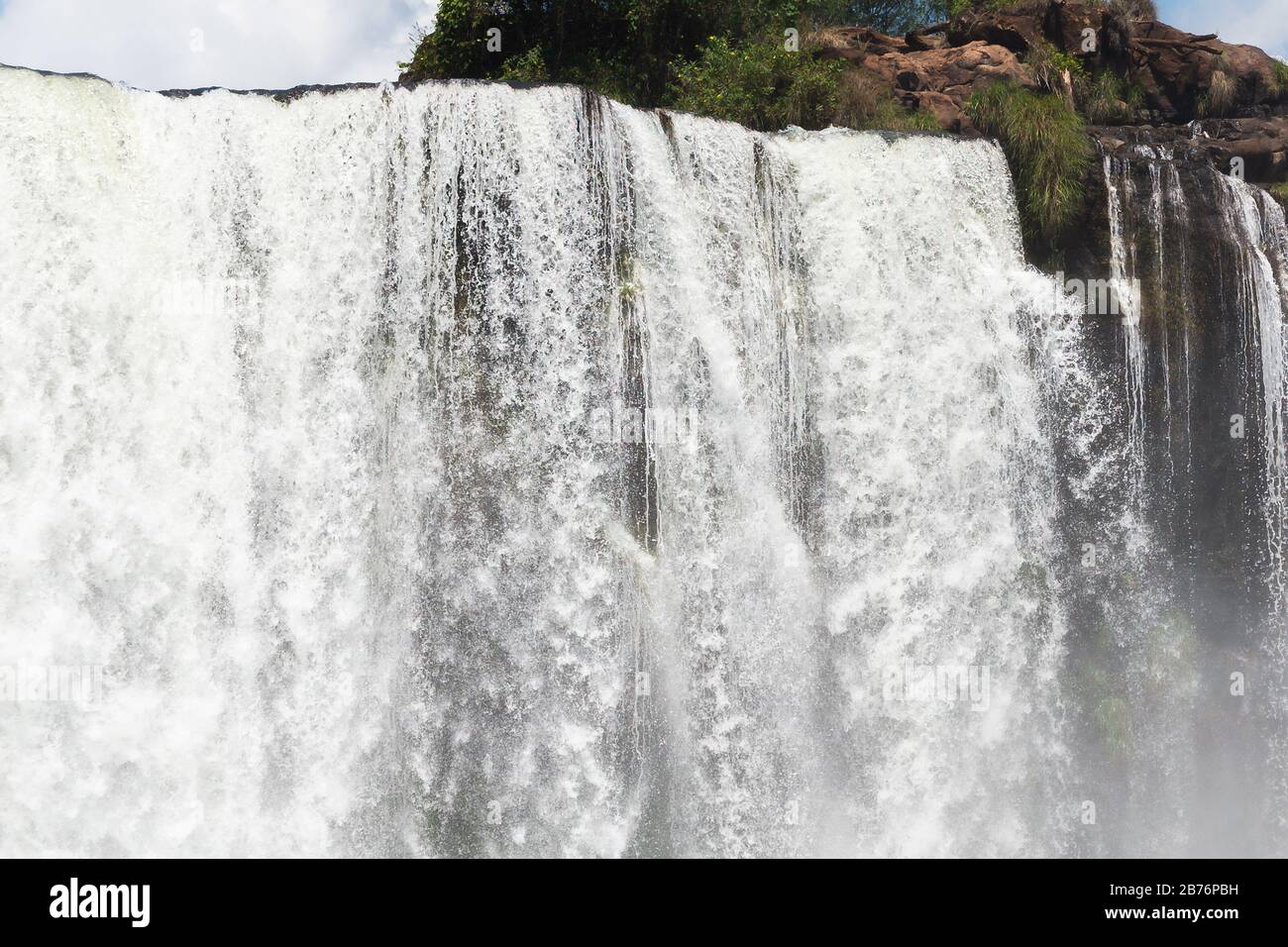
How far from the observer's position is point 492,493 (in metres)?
9.59

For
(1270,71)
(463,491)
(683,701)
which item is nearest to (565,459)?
(463,491)

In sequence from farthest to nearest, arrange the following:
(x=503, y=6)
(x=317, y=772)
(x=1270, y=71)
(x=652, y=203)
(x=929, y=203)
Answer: (x=503, y=6)
(x=1270, y=71)
(x=929, y=203)
(x=652, y=203)
(x=317, y=772)

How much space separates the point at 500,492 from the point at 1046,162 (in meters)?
5.78

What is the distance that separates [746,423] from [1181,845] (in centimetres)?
556

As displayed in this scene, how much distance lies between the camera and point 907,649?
1036 cm

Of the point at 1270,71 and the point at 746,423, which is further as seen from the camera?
the point at 1270,71

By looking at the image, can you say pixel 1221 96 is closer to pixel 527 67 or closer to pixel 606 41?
pixel 606 41

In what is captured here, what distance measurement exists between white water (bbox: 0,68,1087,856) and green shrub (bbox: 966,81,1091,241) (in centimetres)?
126

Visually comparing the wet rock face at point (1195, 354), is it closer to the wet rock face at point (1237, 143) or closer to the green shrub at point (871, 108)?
→ the wet rock face at point (1237, 143)

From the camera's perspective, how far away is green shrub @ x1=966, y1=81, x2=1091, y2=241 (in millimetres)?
11141

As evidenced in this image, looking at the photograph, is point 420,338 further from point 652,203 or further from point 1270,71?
point 1270,71

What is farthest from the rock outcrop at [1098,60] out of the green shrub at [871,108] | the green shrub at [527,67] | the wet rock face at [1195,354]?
the green shrub at [527,67]

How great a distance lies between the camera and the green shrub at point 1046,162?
11.1m

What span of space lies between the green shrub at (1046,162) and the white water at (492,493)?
Result: 4.13 feet
